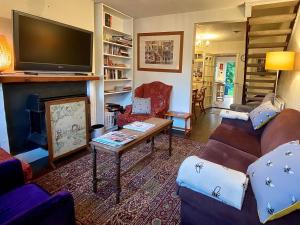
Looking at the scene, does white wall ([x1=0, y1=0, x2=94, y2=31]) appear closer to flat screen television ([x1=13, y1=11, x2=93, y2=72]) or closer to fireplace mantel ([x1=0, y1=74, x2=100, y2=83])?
flat screen television ([x1=13, y1=11, x2=93, y2=72])

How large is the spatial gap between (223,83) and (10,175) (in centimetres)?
739

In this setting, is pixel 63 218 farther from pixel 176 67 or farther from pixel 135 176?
pixel 176 67

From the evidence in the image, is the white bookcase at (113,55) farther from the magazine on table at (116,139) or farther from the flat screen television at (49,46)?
the magazine on table at (116,139)

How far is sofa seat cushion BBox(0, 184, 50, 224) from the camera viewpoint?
1212 millimetres

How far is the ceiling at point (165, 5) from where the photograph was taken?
3326 mm

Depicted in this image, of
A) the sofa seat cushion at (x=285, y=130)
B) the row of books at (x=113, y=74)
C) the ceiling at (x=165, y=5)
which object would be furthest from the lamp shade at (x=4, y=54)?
the sofa seat cushion at (x=285, y=130)

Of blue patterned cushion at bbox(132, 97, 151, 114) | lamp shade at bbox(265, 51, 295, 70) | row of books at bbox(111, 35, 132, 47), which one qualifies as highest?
row of books at bbox(111, 35, 132, 47)

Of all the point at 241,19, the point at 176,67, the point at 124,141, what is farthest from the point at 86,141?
the point at 241,19

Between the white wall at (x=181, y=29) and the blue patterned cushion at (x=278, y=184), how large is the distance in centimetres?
297

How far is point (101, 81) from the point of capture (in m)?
3.68

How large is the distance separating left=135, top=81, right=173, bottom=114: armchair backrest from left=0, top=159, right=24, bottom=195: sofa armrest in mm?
2795

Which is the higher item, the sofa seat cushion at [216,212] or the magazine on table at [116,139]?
the magazine on table at [116,139]

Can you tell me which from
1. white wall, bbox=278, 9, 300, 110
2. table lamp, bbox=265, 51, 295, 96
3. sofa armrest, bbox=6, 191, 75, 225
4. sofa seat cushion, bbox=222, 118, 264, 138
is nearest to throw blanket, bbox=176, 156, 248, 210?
sofa armrest, bbox=6, 191, 75, 225

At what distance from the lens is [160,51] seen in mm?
4277
